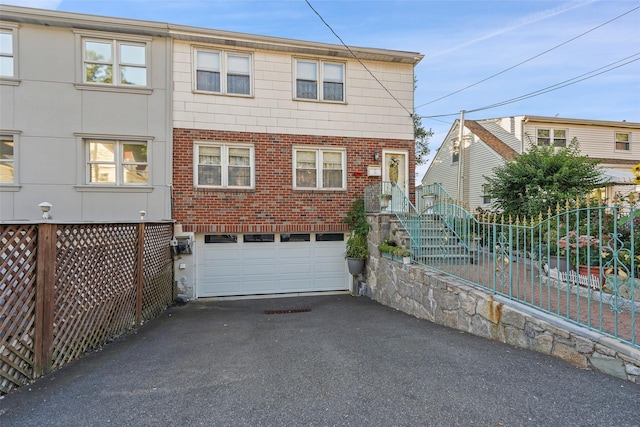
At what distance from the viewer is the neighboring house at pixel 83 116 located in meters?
7.53

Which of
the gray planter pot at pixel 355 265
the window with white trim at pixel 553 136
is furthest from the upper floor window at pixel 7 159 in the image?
the window with white trim at pixel 553 136

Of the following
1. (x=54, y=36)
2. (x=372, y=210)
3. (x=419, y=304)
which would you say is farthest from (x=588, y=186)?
(x=54, y=36)

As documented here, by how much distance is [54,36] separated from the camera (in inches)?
303

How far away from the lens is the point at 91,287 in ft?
13.7

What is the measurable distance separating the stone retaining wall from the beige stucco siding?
4.23 metres

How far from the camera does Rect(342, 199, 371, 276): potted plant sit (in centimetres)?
866

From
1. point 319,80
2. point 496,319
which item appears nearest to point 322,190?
point 319,80

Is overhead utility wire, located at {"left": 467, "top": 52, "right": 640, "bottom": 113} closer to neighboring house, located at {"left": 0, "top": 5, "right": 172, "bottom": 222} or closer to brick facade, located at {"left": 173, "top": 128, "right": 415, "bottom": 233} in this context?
brick facade, located at {"left": 173, "top": 128, "right": 415, "bottom": 233}

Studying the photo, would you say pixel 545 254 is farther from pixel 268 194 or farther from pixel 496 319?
pixel 268 194

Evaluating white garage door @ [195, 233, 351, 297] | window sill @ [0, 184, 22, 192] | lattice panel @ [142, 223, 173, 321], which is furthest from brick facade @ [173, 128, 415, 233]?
window sill @ [0, 184, 22, 192]

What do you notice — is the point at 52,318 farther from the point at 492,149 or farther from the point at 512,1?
the point at 492,149

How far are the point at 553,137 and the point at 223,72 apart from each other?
15.4 metres

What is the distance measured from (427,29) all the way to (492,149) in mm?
7989

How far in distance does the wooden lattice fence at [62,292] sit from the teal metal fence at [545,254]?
17.4 ft
